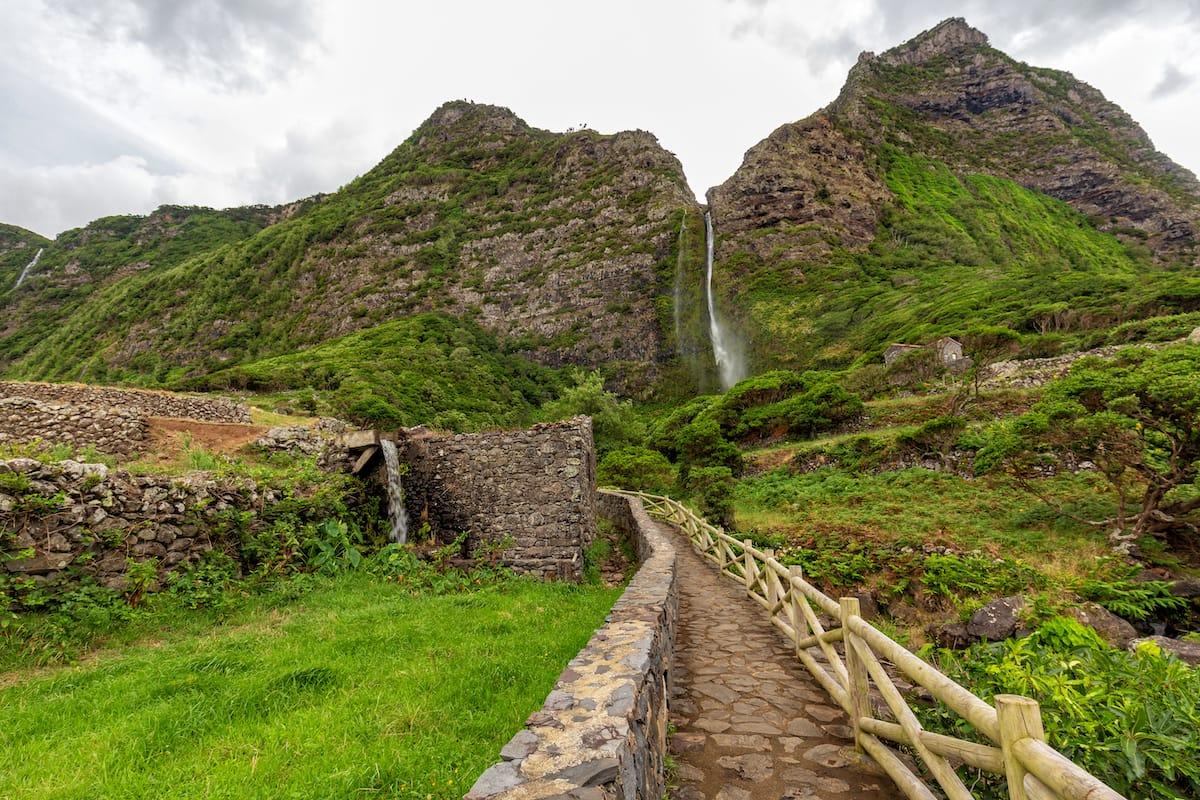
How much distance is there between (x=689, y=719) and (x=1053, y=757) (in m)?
3.09

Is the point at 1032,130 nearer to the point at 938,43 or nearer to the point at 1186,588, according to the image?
the point at 938,43

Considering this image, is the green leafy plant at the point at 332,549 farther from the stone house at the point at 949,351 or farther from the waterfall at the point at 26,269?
the waterfall at the point at 26,269

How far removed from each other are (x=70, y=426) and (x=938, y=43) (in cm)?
18636

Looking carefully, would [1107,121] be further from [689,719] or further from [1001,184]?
[689,719]

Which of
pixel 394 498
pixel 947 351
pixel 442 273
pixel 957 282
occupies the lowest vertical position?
pixel 394 498

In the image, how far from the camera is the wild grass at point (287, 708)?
9.47ft

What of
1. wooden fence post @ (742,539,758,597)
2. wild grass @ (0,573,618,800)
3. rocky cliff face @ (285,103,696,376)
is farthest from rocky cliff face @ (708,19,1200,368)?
wild grass @ (0,573,618,800)

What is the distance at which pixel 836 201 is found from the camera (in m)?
74.3

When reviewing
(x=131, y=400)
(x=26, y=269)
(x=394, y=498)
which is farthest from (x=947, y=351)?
(x=26, y=269)

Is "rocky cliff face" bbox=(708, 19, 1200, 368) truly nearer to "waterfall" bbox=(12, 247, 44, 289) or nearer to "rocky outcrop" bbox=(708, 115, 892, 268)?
"rocky outcrop" bbox=(708, 115, 892, 268)

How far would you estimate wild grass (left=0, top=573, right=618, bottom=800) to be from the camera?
2.89m

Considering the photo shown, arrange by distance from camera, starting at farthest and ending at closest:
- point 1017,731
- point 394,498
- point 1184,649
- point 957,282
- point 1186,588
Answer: point 957,282
point 394,498
point 1186,588
point 1184,649
point 1017,731

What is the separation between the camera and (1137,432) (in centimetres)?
1048

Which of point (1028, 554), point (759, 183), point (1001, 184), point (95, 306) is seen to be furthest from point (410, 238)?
point (1001, 184)
